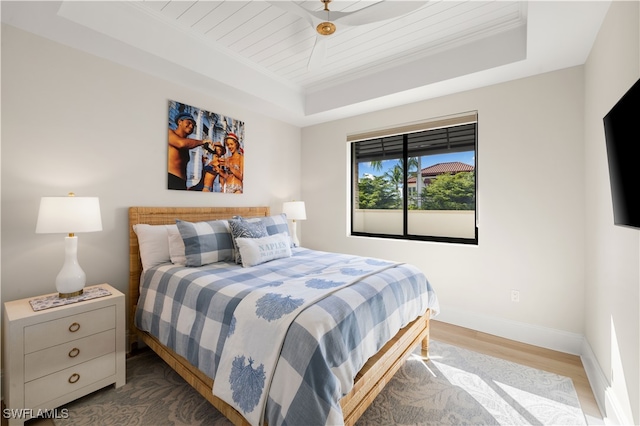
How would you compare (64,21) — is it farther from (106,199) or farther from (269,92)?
(269,92)

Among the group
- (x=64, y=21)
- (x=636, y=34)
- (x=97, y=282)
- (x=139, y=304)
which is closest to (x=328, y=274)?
(x=139, y=304)

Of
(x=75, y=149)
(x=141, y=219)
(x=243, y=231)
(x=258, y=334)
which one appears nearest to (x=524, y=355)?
(x=258, y=334)

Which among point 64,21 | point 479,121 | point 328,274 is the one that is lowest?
point 328,274

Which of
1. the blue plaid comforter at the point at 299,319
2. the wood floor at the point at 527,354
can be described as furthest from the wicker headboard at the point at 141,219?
the wood floor at the point at 527,354

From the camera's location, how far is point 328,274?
2.08 metres

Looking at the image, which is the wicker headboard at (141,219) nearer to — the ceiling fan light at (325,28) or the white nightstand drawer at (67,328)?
the white nightstand drawer at (67,328)

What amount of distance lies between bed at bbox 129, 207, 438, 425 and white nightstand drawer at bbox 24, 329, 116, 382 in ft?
0.92

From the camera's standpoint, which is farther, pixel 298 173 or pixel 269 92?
pixel 298 173

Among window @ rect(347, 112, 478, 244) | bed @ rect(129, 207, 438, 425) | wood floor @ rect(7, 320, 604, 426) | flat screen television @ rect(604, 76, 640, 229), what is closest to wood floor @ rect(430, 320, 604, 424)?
wood floor @ rect(7, 320, 604, 426)

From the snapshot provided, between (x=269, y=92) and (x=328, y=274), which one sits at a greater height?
(x=269, y=92)

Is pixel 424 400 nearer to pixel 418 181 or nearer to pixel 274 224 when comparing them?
pixel 274 224

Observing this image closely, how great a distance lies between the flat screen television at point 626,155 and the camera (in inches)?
44.1

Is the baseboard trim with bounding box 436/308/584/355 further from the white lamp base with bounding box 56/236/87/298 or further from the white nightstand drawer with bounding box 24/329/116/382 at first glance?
the white lamp base with bounding box 56/236/87/298

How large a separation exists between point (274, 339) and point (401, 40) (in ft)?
8.81
